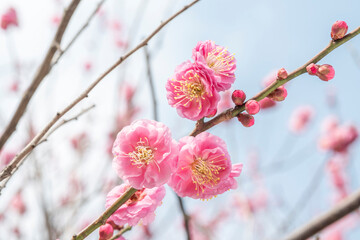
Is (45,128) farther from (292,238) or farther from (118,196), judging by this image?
(292,238)

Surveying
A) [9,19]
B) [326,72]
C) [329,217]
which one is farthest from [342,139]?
[9,19]

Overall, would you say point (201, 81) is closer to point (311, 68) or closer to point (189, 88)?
point (189, 88)

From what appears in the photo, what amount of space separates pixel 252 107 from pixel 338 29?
33cm

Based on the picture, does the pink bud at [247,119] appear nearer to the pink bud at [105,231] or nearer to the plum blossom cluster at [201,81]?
the plum blossom cluster at [201,81]

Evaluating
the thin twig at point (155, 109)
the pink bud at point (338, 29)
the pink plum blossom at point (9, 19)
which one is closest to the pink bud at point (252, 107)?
the pink bud at point (338, 29)

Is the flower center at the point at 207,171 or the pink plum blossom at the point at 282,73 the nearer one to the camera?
the pink plum blossom at the point at 282,73

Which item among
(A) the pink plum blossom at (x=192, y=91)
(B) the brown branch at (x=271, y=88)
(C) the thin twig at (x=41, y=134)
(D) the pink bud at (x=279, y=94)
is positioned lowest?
(D) the pink bud at (x=279, y=94)

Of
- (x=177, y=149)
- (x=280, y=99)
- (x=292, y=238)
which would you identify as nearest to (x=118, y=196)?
(x=177, y=149)

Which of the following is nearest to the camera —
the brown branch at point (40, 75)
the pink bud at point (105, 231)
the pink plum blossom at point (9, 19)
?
the pink bud at point (105, 231)

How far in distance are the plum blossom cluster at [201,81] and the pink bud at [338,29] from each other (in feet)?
1.02

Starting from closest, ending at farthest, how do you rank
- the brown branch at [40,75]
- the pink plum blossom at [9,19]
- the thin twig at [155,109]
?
the brown branch at [40,75] < the thin twig at [155,109] < the pink plum blossom at [9,19]

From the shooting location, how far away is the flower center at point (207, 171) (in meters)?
1.05

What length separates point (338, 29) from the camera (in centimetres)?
94

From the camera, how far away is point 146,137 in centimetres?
105
